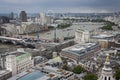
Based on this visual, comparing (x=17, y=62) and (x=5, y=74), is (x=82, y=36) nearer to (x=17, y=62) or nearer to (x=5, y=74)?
(x=17, y=62)

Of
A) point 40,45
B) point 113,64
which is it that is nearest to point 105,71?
point 113,64

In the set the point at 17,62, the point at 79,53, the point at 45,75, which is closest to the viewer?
the point at 45,75

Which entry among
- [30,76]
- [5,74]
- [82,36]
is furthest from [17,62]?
[82,36]

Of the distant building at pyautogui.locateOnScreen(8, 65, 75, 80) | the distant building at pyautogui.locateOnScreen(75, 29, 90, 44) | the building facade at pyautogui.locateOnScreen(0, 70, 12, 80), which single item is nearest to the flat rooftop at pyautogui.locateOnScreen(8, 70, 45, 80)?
the distant building at pyautogui.locateOnScreen(8, 65, 75, 80)

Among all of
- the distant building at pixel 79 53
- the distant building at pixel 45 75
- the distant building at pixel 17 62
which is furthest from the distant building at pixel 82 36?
the distant building at pixel 45 75

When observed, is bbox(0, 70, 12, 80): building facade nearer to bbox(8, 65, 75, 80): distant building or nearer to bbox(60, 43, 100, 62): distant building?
bbox(8, 65, 75, 80): distant building

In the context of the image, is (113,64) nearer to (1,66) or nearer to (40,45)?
(1,66)

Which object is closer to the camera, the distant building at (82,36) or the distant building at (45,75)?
the distant building at (45,75)

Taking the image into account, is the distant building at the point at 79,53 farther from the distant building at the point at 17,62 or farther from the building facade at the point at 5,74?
the building facade at the point at 5,74
